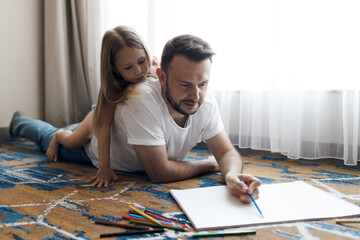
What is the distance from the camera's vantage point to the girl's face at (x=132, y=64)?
4.96 ft

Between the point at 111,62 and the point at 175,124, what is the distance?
44 cm

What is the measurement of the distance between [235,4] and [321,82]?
0.77m

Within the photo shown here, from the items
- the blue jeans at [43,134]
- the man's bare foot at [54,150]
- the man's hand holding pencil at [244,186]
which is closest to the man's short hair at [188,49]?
the man's hand holding pencil at [244,186]

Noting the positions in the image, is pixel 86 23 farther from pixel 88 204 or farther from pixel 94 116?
pixel 88 204

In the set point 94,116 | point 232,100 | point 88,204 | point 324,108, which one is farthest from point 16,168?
point 324,108

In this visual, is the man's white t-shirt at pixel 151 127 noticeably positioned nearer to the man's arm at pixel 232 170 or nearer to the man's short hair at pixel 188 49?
the man's arm at pixel 232 170

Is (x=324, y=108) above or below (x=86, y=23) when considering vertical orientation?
below

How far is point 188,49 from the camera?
1260 mm

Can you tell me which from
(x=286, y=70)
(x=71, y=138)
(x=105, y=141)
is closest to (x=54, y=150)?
(x=71, y=138)

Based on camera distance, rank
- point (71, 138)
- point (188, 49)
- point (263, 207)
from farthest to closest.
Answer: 1. point (71, 138)
2. point (188, 49)
3. point (263, 207)

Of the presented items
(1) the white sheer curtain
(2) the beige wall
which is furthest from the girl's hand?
(2) the beige wall

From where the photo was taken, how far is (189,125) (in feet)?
4.86

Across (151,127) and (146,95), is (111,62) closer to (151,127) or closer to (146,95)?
(146,95)

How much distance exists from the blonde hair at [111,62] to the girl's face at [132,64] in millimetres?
20
